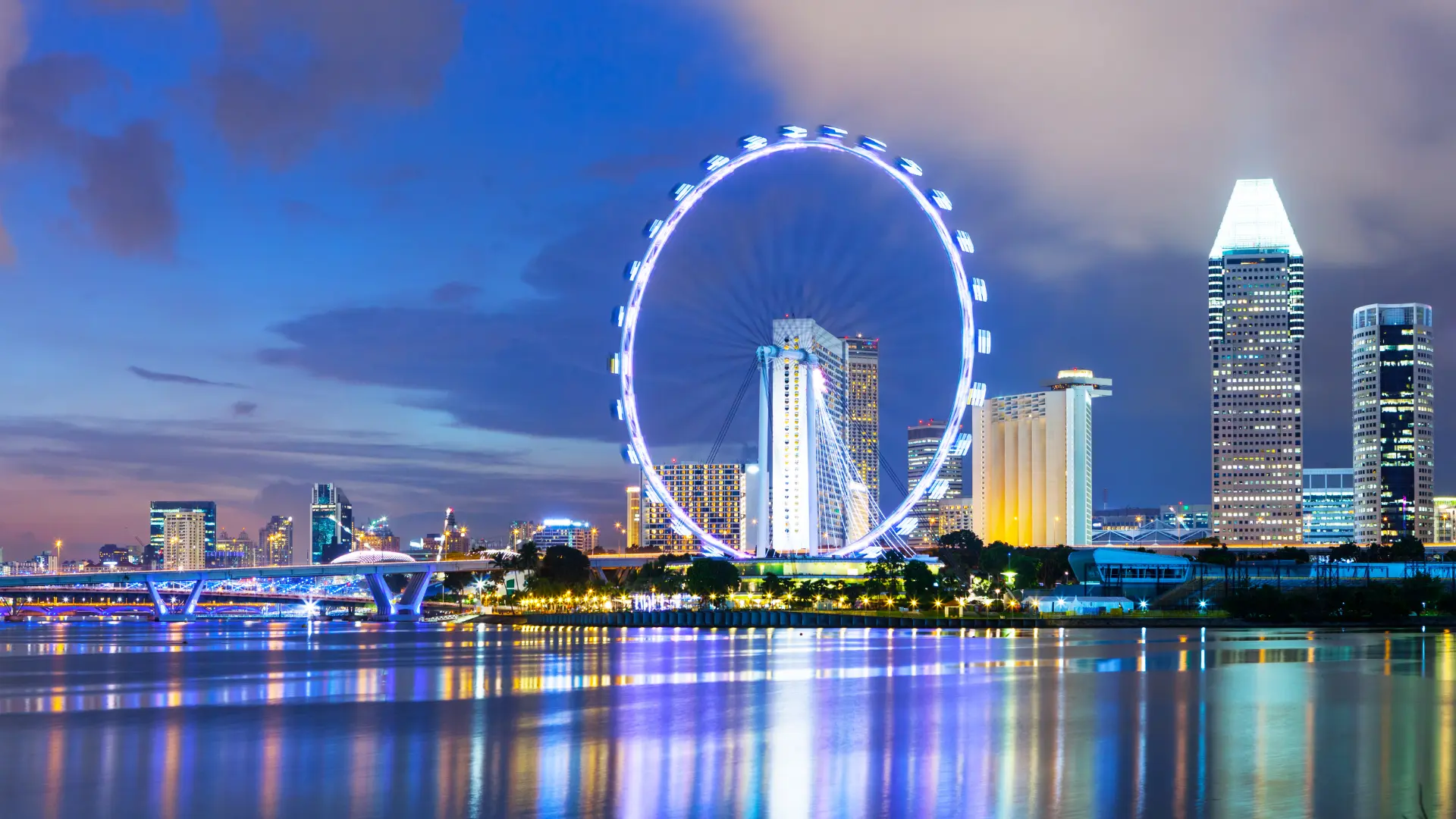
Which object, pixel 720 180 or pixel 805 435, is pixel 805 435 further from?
pixel 720 180

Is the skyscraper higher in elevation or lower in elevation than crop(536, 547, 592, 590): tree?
higher

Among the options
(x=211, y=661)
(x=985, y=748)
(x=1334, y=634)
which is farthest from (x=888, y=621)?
(x=985, y=748)

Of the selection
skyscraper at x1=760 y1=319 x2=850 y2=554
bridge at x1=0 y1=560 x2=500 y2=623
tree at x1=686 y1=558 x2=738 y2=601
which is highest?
skyscraper at x1=760 y1=319 x2=850 y2=554

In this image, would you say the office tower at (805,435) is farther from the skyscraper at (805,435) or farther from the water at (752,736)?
the water at (752,736)

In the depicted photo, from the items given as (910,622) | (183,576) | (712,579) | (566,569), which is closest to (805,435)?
(910,622)

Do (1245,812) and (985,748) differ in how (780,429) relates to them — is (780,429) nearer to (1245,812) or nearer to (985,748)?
(985,748)

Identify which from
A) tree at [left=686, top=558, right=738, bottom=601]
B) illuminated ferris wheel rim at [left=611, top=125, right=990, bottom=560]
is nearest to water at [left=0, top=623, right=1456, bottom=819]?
illuminated ferris wheel rim at [left=611, top=125, right=990, bottom=560]

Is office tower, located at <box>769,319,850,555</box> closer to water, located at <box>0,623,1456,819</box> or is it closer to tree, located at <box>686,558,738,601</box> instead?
tree, located at <box>686,558,738,601</box>
